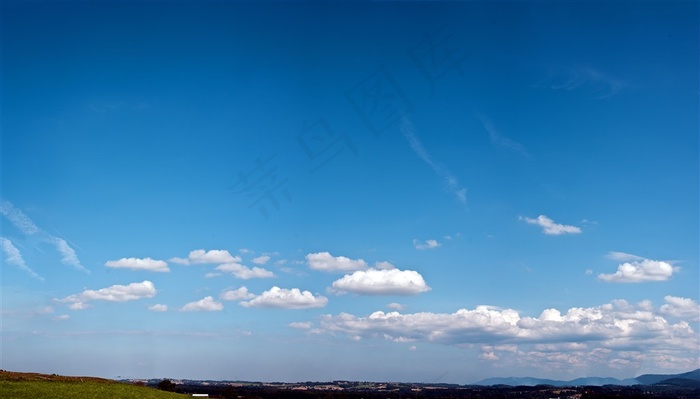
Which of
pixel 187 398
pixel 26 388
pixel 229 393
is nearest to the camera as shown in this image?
pixel 26 388

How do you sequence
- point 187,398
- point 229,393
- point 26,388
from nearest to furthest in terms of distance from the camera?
point 26,388 < point 187,398 < point 229,393

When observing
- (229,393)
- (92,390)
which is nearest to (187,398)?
(92,390)

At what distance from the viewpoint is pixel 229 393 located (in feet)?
641

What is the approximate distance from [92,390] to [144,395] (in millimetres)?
6821

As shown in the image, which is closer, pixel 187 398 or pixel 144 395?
pixel 144 395

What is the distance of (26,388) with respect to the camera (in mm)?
76250

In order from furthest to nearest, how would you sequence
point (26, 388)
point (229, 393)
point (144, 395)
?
point (229, 393)
point (144, 395)
point (26, 388)

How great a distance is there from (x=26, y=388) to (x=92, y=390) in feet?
25.9

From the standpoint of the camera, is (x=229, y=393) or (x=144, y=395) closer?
(x=144, y=395)

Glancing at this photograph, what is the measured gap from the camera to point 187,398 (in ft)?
299

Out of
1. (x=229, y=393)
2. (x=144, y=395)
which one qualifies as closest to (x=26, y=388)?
(x=144, y=395)

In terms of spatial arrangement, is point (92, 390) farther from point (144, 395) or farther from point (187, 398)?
point (187, 398)

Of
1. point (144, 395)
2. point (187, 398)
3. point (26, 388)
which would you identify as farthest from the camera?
point (187, 398)

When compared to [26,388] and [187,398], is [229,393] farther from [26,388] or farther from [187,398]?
[26,388]
